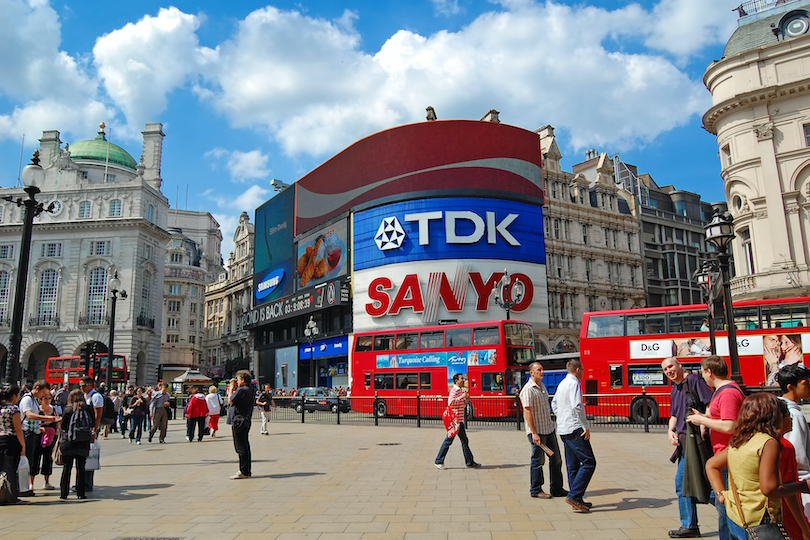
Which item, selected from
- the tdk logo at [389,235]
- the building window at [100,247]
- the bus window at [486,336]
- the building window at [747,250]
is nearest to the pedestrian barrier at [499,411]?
the bus window at [486,336]

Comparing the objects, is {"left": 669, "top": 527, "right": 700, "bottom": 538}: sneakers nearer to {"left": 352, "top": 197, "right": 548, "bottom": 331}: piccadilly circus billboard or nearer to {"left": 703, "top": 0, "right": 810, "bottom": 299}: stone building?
{"left": 703, "top": 0, "right": 810, "bottom": 299}: stone building

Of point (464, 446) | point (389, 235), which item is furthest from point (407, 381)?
point (389, 235)

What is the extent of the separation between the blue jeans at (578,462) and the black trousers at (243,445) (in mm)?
5690

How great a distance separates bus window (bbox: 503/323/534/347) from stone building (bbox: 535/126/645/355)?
62.8 ft

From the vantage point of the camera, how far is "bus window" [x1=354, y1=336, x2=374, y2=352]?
2890 centimetres

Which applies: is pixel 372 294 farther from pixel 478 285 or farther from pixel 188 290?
pixel 188 290

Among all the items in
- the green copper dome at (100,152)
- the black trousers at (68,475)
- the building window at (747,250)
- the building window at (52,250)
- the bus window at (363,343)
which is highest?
the green copper dome at (100,152)

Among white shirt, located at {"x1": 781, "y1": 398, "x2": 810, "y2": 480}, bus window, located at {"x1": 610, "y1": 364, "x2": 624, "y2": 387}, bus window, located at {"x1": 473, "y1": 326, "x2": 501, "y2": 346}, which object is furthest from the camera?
bus window, located at {"x1": 473, "y1": 326, "x2": 501, "y2": 346}

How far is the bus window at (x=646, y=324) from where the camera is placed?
21.8 m

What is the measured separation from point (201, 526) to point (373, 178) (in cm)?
4080

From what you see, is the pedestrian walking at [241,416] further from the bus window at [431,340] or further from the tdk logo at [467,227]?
the tdk logo at [467,227]

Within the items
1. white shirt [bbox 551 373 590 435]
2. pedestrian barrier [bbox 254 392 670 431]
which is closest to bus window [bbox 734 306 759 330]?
pedestrian barrier [bbox 254 392 670 431]

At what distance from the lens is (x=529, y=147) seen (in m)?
46.3

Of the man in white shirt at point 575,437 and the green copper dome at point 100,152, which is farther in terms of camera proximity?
the green copper dome at point 100,152
